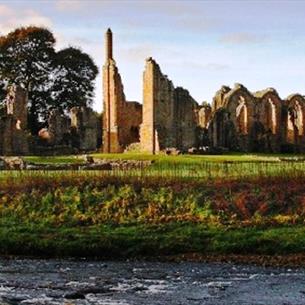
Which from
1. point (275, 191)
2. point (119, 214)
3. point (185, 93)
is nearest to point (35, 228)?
point (119, 214)

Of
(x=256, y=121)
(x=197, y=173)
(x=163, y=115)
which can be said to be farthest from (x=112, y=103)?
(x=197, y=173)

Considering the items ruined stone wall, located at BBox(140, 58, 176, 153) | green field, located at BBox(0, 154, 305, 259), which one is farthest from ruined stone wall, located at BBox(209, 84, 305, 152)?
green field, located at BBox(0, 154, 305, 259)

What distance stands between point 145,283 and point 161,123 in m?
45.3

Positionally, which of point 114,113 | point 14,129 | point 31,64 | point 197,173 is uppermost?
point 31,64

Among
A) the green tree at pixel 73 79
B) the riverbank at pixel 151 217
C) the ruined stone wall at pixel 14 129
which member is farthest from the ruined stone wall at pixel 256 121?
the riverbank at pixel 151 217

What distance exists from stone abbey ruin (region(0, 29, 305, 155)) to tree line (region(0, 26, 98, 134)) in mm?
6075

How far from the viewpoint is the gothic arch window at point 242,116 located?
3007 inches

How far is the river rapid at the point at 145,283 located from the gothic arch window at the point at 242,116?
50.7 meters

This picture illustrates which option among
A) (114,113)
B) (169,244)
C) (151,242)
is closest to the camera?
(169,244)

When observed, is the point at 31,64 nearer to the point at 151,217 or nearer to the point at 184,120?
the point at 184,120

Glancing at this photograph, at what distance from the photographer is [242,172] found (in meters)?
37.6

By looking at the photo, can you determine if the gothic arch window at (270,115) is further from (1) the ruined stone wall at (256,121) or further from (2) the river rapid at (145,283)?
(2) the river rapid at (145,283)

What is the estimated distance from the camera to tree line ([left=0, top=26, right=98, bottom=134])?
87250mm

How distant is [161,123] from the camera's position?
6750 centimetres
